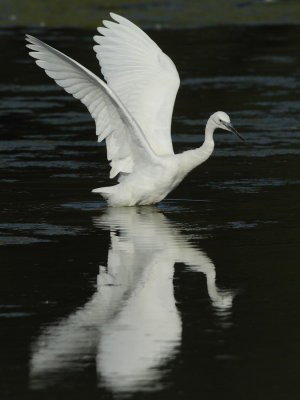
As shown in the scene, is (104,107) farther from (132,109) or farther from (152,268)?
(152,268)

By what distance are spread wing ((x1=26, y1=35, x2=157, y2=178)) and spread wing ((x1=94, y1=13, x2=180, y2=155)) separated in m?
0.73

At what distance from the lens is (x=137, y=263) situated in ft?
32.5

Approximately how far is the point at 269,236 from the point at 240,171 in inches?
139

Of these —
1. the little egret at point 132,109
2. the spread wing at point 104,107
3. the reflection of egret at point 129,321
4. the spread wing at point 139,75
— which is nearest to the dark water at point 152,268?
the reflection of egret at point 129,321

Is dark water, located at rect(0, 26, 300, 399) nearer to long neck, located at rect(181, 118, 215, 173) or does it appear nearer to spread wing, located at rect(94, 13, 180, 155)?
long neck, located at rect(181, 118, 215, 173)

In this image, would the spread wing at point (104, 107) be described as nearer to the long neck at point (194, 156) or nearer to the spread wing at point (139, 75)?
the long neck at point (194, 156)

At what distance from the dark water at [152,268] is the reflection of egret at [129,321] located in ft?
0.04

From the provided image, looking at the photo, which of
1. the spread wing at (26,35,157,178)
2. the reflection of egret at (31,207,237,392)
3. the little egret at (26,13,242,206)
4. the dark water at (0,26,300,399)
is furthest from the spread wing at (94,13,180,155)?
the reflection of egret at (31,207,237,392)

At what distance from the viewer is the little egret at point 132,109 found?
40.0ft

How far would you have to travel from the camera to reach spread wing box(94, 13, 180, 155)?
539 inches

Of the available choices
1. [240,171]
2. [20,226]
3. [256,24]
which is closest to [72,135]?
[240,171]

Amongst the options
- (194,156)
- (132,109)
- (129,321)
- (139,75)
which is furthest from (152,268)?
(139,75)

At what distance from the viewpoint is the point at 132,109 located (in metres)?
13.8

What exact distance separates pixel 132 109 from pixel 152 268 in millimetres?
4393
